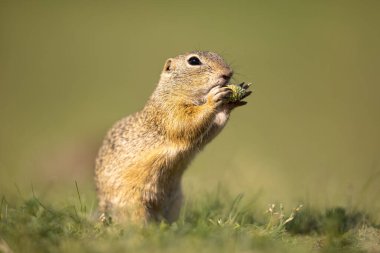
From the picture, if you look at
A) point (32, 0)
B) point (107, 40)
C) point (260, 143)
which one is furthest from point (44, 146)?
point (32, 0)

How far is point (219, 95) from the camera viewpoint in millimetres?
5512

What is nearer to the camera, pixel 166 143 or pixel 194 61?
pixel 166 143

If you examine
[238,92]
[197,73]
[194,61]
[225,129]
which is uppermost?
[194,61]

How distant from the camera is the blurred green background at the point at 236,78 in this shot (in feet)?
28.0

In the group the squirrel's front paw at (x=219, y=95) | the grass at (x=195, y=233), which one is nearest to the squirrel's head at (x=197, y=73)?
the squirrel's front paw at (x=219, y=95)

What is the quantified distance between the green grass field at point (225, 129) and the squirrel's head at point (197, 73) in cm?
46

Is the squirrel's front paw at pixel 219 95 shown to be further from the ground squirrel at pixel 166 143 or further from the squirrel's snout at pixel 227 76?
the squirrel's snout at pixel 227 76

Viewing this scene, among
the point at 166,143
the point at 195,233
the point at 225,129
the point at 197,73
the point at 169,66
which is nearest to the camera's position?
the point at 195,233

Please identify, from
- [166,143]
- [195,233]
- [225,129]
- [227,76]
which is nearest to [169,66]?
[227,76]

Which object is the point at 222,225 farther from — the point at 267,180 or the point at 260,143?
the point at 260,143

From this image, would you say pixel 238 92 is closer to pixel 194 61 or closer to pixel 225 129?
pixel 194 61

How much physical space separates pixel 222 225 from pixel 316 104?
11154 mm

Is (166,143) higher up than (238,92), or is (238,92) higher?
(238,92)

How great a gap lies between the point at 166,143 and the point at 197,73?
2.47 feet
